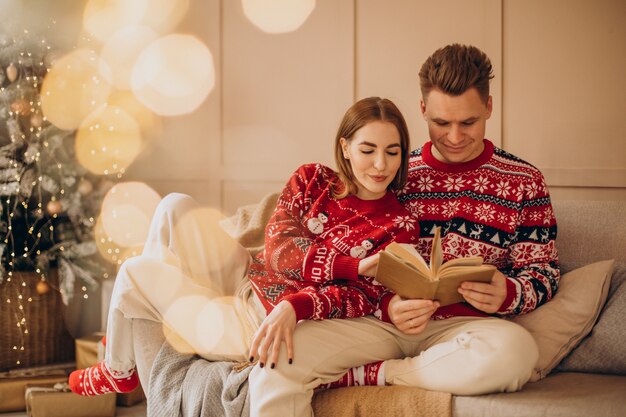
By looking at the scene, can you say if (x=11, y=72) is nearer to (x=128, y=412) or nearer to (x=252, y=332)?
(x=128, y=412)

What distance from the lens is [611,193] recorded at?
2992 mm

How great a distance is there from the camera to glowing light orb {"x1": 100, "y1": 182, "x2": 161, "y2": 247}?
3463 millimetres

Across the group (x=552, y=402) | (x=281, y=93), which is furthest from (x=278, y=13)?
(x=552, y=402)

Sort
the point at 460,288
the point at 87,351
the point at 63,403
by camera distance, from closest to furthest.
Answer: the point at 460,288 → the point at 63,403 → the point at 87,351

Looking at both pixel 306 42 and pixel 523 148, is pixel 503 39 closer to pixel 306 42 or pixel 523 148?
pixel 523 148

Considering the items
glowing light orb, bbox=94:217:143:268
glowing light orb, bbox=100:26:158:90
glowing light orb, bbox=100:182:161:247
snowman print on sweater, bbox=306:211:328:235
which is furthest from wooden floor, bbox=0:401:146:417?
glowing light orb, bbox=100:26:158:90

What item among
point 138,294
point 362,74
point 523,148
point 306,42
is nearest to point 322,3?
point 306,42

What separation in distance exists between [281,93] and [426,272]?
91.3 inches

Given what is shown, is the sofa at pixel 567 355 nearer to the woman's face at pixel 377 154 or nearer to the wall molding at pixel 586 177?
the woman's face at pixel 377 154

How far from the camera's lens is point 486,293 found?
1824 millimetres

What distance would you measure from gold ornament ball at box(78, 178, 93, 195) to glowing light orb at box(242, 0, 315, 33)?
1.34 m

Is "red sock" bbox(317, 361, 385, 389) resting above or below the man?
below

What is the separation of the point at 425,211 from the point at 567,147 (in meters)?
1.26

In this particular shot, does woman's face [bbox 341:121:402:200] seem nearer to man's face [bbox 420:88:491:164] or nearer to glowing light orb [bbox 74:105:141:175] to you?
man's face [bbox 420:88:491:164]
